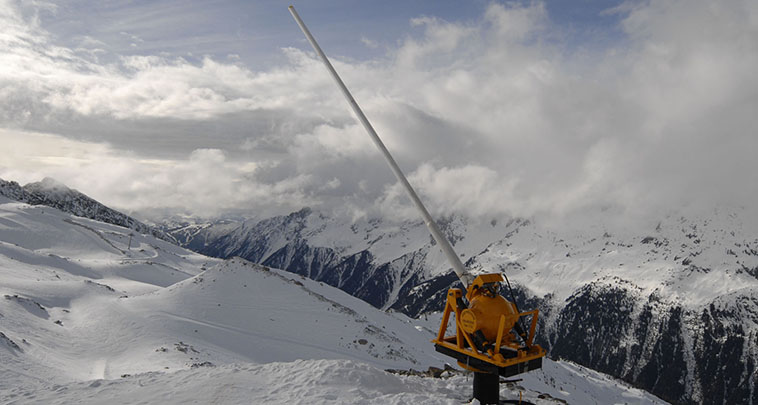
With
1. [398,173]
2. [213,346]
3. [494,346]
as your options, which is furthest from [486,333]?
[213,346]

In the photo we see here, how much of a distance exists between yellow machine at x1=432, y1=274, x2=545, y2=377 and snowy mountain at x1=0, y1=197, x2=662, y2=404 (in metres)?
3.31

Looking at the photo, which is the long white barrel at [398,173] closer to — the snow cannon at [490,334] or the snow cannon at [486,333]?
the snow cannon at [486,333]

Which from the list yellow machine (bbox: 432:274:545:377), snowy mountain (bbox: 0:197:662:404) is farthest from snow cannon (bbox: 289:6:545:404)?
snowy mountain (bbox: 0:197:662:404)

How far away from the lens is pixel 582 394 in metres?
56.4

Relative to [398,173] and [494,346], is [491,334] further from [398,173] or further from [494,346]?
[398,173]

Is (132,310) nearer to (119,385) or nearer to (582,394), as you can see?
(119,385)

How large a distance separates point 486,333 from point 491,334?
0.45ft

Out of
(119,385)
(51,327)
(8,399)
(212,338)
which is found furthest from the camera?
(212,338)

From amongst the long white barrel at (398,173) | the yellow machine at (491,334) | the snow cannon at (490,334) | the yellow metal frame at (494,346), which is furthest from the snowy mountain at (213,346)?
the long white barrel at (398,173)

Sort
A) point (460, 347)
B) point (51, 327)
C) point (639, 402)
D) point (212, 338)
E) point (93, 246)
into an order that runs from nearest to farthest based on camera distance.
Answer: point (460, 347), point (51, 327), point (212, 338), point (639, 402), point (93, 246)

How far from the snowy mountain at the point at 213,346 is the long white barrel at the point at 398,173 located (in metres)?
5.22

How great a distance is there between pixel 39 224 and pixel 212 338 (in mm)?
99043

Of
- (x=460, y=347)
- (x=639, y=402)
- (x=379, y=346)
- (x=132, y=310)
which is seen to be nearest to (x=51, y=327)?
(x=132, y=310)

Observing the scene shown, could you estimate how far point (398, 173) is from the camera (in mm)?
14391
